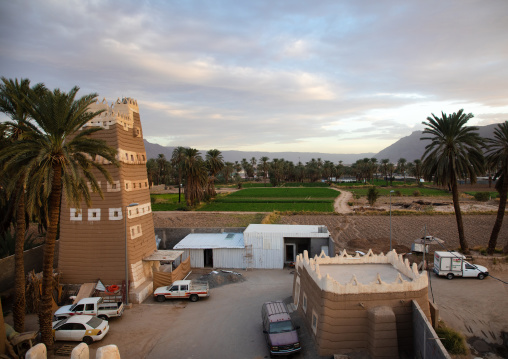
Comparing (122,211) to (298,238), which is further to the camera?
(298,238)

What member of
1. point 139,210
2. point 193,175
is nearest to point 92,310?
point 139,210

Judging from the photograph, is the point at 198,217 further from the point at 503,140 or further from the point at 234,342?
the point at 503,140

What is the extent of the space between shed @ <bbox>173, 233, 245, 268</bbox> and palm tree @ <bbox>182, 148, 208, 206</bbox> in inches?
1211

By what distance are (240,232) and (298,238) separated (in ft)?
20.7

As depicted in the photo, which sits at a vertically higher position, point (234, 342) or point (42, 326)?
point (42, 326)

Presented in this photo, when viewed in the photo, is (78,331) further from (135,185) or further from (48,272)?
(135,185)

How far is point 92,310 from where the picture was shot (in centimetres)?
1841

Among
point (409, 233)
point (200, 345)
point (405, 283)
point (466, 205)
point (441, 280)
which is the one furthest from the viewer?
point (466, 205)

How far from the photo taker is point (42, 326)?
15102 mm

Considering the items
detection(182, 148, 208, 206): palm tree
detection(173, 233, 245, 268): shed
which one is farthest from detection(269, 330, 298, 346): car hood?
detection(182, 148, 208, 206): palm tree

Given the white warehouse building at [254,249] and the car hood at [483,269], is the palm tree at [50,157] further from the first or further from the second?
the car hood at [483,269]

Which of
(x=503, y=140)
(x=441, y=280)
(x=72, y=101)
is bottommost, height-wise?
(x=441, y=280)

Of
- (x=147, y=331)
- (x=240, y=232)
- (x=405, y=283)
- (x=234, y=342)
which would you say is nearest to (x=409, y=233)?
(x=240, y=232)

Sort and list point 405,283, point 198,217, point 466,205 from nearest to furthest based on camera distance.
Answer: point 405,283 → point 198,217 → point 466,205
